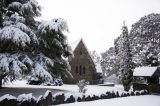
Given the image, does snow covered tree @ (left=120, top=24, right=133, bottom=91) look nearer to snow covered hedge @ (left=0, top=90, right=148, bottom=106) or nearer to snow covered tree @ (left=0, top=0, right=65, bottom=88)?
snow covered hedge @ (left=0, top=90, right=148, bottom=106)

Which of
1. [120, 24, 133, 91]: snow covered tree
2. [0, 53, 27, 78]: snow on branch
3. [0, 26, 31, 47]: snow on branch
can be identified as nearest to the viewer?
[0, 53, 27, 78]: snow on branch

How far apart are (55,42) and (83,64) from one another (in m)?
28.4

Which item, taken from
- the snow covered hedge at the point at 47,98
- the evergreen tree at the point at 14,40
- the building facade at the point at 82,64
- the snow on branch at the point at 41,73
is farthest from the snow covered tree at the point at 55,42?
the building facade at the point at 82,64

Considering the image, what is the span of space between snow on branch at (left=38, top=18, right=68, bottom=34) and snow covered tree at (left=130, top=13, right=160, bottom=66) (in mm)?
39146

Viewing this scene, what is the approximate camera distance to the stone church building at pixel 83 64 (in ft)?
175

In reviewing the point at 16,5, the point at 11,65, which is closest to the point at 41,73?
the point at 11,65

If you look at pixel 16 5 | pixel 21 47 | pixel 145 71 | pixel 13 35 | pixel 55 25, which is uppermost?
pixel 16 5

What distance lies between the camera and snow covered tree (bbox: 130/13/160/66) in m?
62.9

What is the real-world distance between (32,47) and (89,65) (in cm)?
2936

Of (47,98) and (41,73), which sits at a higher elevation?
(41,73)

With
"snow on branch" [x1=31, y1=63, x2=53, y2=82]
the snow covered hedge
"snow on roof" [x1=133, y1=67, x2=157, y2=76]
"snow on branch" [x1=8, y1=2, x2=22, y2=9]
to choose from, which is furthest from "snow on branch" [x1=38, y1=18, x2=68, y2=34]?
"snow on roof" [x1=133, y1=67, x2=157, y2=76]

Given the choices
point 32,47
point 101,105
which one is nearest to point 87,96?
point 101,105

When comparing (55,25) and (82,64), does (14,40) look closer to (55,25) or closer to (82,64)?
(55,25)

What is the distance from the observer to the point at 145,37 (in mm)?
67500
